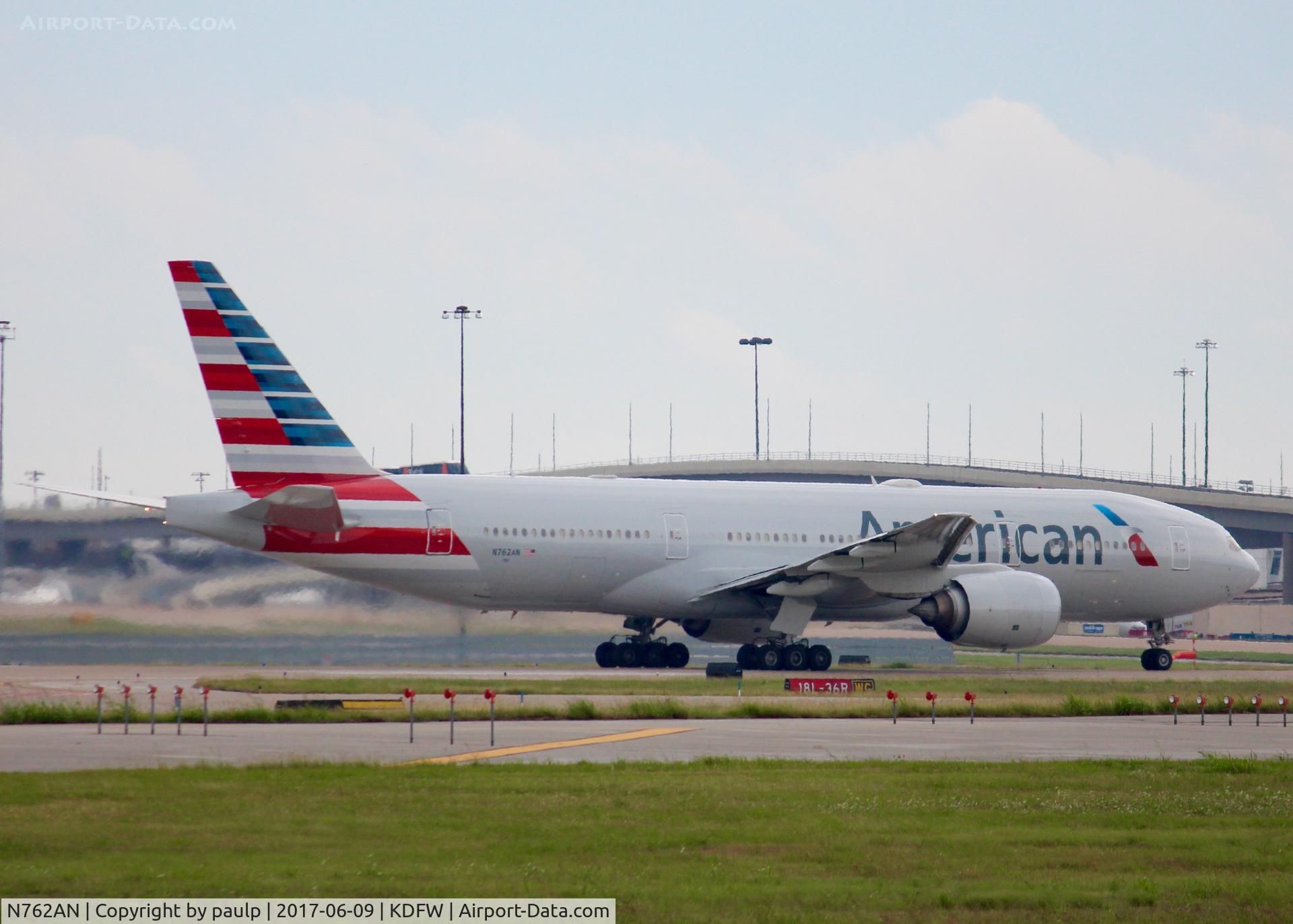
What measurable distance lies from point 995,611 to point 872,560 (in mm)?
2908

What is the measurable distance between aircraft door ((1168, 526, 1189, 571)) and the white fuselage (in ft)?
0.15

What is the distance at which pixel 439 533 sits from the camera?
3092 centimetres

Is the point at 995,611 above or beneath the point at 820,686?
above

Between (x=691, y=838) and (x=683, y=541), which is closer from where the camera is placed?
(x=691, y=838)

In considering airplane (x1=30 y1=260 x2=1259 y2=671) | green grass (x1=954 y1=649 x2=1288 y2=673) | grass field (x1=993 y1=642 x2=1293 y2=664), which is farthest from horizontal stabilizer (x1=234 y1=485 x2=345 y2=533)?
grass field (x1=993 y1=642 x2=1293 y2=664)

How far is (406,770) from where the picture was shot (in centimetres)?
1410

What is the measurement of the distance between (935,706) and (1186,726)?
3.51 meters

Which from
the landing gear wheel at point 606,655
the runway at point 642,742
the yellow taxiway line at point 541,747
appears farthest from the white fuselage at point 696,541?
the yellow taxiway line at point 541,747

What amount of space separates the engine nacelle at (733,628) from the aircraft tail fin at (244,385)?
385 inches

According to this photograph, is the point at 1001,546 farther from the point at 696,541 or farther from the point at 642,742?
the point at 642,742

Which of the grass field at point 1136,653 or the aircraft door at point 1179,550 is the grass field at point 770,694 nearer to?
the aircraft door at point 1179,550

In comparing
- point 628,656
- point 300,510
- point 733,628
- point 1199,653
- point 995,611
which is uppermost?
point 300,510

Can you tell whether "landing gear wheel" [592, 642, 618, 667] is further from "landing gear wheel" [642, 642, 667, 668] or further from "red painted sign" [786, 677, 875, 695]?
"red painted sign" [786, 677, 875, 695]

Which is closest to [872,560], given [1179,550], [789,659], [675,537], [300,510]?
[789,659]
